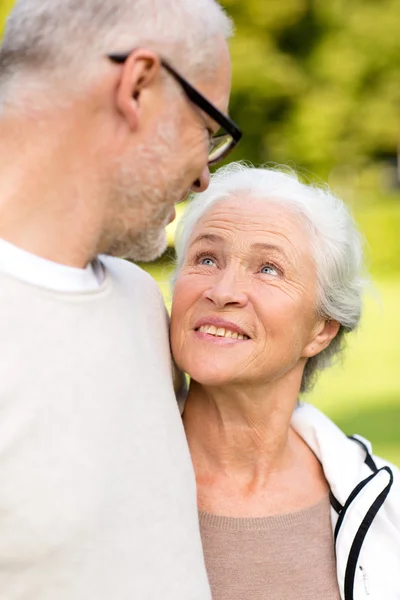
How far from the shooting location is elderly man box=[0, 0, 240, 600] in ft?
6.02

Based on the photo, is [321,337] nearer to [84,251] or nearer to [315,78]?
[84,251]

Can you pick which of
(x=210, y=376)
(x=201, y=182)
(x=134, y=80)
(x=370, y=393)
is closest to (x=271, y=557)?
(x=210, y=376)

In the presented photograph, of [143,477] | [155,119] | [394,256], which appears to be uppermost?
[155,119]

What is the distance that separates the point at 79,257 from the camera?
196 cm

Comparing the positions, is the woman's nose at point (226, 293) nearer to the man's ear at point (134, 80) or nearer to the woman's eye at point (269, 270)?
the woman's eye at point (269, 270)

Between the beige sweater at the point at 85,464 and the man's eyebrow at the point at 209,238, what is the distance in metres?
0.76

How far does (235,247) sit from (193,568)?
1017 mm

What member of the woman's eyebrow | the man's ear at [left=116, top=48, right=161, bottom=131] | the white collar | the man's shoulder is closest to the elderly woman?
the woman's eyebrow

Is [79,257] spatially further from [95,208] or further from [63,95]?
[63,95]

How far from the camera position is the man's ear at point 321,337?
9.70ft

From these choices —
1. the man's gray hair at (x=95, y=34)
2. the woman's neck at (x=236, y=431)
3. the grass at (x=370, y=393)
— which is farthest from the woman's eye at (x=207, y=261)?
the grass at (x=370, y=393)

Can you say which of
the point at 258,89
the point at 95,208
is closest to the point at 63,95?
the point at 95,208

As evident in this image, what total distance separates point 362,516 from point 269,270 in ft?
2.40

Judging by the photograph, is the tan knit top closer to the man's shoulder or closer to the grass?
the man's shoulder
